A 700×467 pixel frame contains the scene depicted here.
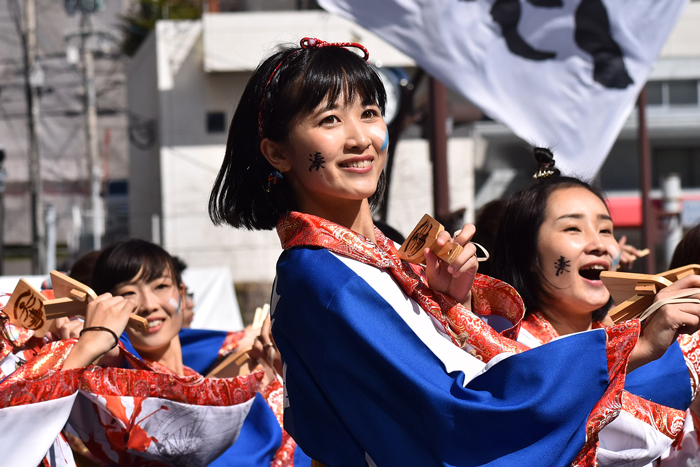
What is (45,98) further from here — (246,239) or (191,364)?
(191,364)

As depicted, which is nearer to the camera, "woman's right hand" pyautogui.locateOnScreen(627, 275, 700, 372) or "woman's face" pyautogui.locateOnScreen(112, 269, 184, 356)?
"woman's right hand" pyautogui.locateOnScreen(627, 275, 700, 372)

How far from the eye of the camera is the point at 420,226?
5.75 ft

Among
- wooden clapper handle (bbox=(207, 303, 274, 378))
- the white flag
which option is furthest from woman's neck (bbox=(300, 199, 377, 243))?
the white flag

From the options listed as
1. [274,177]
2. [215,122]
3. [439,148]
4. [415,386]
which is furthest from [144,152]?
[415,386]

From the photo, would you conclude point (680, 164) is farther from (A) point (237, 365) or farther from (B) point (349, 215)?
(B) point (349, 215)

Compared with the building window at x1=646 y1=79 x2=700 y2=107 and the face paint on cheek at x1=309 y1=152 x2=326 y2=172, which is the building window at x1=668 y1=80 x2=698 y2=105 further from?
the face paint on cheek at x1=309 y1=152 x2=326 y2=172

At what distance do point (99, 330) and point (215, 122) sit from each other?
12356mm

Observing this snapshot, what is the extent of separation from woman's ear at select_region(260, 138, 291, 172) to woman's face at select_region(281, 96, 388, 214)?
0.13ft

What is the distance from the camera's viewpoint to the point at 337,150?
1.85 metres

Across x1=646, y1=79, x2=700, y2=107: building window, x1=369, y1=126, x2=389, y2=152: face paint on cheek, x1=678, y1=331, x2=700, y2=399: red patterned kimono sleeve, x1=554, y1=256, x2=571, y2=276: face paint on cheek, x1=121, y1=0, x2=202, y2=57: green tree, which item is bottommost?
x1=646, y1=79, x2=700, y2=107: building window

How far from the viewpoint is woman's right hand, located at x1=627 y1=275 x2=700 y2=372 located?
6.05 ft

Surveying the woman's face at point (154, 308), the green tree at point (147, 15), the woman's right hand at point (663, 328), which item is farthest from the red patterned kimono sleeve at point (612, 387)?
the green tree at point (147, 15)

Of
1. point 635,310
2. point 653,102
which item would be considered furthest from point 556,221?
point 653,102

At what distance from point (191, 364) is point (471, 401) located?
2.62 metres
